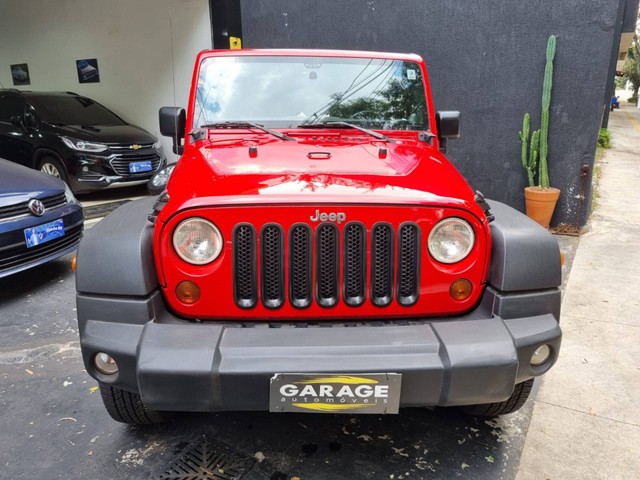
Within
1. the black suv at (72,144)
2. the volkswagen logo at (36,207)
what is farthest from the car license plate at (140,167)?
the volkswagen logo at (36,207)

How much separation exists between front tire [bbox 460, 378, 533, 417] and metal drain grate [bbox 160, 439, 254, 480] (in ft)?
3.89

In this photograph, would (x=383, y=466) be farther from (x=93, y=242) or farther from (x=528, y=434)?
(x=93, y=242)

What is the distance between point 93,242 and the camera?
7.07ft

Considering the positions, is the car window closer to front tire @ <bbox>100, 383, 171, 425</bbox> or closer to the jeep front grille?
front tire @ <bbox>100, 383, 171, 425</bbox>

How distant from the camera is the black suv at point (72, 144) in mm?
7703

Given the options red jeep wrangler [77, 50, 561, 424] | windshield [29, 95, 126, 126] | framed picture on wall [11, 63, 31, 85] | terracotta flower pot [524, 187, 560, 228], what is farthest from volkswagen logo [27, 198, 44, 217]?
framed picture on wall [11, 63, 31, 85]

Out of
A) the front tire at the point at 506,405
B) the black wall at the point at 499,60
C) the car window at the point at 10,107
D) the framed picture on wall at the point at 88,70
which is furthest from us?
the framed picture on wall at the point at 88,70

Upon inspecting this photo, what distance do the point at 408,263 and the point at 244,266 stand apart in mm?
706

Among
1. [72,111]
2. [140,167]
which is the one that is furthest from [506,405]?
[72,111]

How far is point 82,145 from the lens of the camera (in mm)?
7676

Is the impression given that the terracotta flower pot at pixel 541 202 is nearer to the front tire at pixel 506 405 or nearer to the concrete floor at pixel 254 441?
the concrete floor at pixel 254 441

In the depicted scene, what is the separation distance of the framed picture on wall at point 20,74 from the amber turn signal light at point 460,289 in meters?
12.2

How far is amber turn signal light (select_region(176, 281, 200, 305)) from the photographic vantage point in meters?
2.15

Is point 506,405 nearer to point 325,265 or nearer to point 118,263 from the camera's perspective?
point 325,265
